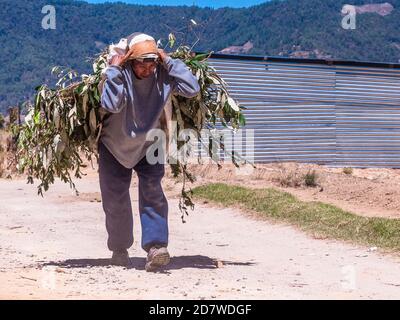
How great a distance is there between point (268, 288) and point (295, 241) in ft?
10.5

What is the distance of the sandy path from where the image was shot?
19.1ft

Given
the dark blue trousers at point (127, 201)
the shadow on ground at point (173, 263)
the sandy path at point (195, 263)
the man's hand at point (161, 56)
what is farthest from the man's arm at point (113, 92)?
the shadow on ground at point (173, 263)

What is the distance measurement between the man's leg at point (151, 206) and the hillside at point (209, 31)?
5980 cm

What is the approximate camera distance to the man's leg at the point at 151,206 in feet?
22.0

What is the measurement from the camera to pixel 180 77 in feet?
21.9

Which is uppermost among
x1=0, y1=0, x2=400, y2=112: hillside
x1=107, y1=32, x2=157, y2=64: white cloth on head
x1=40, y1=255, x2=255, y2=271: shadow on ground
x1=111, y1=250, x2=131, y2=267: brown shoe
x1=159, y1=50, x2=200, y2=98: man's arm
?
x1=0, y1=0, x2=400, y2=112: hillside

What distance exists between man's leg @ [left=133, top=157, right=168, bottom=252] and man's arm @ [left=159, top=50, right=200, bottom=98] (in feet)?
2.05

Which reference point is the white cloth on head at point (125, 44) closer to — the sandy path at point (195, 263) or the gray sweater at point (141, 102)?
the gray sweater at point (141, 102)

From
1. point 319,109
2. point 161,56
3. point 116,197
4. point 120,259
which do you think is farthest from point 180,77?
point 319,109

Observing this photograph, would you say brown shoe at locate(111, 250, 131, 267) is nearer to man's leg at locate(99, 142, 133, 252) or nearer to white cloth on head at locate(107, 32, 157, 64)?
man's leg at locate(99, 142, 133, 252)

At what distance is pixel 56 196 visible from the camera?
45.6ft

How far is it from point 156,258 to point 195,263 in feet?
2.67

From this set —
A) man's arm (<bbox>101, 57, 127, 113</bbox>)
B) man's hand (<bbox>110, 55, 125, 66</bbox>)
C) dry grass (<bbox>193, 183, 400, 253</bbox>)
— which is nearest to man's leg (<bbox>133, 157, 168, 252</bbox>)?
man's arm (<bbox>101, 57, 127, 113</bbox>)
